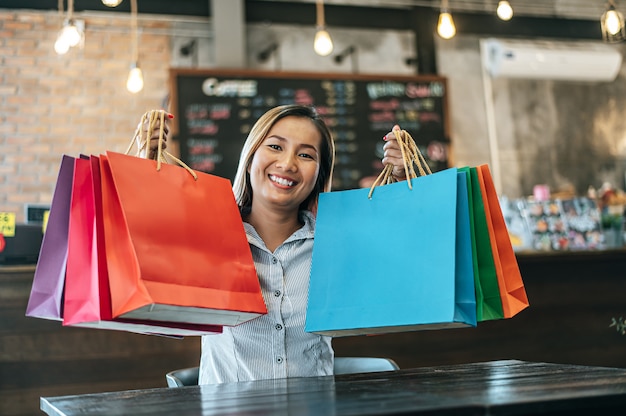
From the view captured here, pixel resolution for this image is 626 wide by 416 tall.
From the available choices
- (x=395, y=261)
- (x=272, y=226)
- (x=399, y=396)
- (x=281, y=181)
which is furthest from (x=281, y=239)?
(x=399, y=396)

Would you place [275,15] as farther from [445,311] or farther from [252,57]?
[445,311]

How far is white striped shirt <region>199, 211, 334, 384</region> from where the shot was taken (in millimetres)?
1737

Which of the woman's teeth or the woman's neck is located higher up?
the woman's teeth

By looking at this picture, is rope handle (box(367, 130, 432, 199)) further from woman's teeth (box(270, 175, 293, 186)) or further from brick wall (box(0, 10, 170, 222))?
brick wall (box(0, 10, 170, 222))

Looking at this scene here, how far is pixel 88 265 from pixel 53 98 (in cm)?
431

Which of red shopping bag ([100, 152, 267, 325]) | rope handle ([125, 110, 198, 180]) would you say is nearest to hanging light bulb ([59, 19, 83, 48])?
rope handle ([125, 110, 198, 180])

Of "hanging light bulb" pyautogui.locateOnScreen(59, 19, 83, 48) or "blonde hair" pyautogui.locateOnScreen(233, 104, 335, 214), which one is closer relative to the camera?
"blonde hair" pyautogui.locateOnScreen(233, 104, 335, 214)

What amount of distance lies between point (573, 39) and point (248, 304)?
18.7ft

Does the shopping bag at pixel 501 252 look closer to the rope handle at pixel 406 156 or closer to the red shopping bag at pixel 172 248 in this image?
the rope handle at pixel 406 156

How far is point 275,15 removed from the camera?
5.65 m

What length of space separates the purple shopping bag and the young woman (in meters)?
0.55

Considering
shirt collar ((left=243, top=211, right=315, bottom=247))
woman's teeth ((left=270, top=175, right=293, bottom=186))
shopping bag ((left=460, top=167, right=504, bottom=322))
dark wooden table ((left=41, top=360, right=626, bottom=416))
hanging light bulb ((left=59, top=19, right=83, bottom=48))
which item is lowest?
dark wooden table ((left=41, top=360, right=626, bottom=416))

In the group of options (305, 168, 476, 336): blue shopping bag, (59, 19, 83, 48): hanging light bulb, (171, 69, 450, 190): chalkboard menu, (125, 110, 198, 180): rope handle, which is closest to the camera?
(305, 168, 476, 336): blue shopping bag

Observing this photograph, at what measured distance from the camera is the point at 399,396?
43.3 inches
